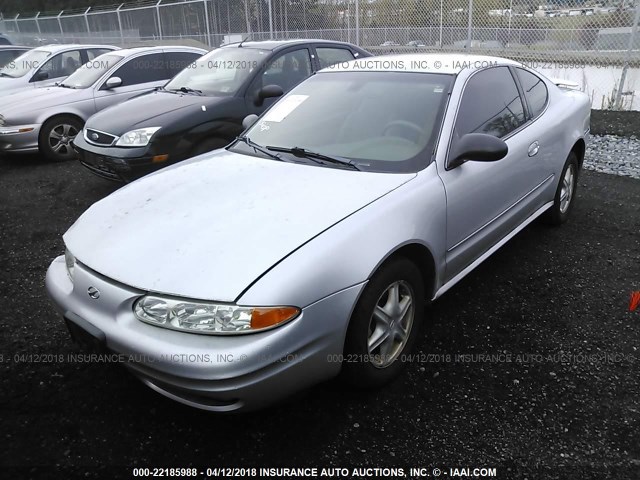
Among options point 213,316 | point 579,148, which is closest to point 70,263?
point 213,316

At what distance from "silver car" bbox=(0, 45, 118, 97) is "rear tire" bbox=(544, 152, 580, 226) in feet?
Result: 26.5

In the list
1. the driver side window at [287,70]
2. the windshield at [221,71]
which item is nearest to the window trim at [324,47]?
the driver side window at [287,70]

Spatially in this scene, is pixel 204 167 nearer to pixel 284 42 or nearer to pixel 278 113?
pixel 278 113

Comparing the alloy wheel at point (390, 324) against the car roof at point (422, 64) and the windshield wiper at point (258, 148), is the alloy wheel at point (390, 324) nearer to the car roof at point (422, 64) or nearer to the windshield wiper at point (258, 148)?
the windshield wiper at point (258, 148)

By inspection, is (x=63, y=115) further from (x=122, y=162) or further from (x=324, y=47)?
(x=324, y=47)

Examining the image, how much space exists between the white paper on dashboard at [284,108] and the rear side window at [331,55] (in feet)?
9.64

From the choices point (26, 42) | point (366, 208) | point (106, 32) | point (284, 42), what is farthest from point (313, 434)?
point (26, 42)

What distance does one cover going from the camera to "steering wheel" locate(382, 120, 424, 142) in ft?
9.31

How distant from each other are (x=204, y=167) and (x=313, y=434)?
169 centimetres

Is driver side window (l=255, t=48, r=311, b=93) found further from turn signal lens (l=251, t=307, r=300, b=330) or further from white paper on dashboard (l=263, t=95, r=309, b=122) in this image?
turn signal lens (l=251, t=307, r=300, b=330)

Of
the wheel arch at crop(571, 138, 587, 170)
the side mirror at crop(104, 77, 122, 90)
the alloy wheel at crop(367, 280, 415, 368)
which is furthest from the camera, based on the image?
the side mirror at crop(104, 77, 122, 90)

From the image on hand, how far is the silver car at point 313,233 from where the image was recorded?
1952mm

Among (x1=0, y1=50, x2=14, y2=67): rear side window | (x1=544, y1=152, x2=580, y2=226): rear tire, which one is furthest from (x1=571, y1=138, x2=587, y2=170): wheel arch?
(x1=0, y1=50, x2=14, y2=67): rear side window

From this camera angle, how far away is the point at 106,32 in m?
21.6
